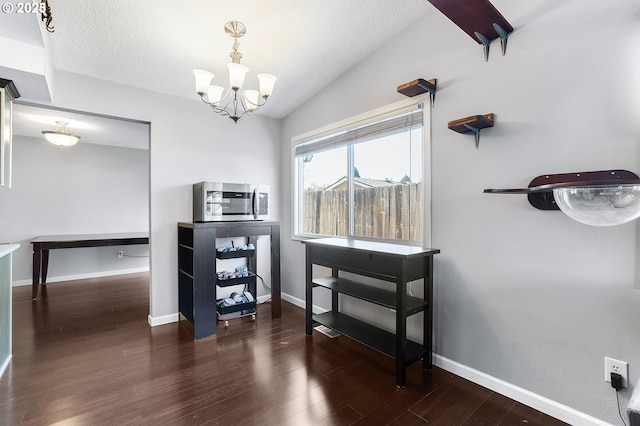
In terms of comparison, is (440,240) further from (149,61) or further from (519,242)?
(149,61)

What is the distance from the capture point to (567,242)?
5.29 feet

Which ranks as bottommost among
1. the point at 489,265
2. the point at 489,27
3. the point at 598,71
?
the point at 489,265

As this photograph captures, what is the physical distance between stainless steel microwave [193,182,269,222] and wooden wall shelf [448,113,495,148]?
2.07 m

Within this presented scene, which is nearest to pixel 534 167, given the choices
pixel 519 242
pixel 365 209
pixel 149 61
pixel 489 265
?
pixel 519 242

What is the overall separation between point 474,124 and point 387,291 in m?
1.37

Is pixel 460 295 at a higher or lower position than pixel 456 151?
lower

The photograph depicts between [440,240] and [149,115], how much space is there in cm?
295

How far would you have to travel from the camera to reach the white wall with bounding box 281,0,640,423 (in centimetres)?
146

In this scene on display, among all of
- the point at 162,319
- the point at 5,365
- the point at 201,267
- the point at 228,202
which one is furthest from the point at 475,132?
the point at 5,365

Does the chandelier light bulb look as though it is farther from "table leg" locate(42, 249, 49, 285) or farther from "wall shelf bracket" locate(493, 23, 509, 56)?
"table leg" locate(42, 249, 49, 285)

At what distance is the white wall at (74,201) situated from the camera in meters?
4.48

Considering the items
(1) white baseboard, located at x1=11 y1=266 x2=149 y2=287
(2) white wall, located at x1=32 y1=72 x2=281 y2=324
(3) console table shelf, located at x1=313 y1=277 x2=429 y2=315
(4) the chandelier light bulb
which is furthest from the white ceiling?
(1) white baseboard, located at x1=11 y1=266 x2=149 y2=287

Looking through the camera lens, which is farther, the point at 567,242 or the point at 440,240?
the point at 440,240

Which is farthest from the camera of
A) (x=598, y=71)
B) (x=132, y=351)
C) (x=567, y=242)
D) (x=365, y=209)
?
(x=365, y=209)
